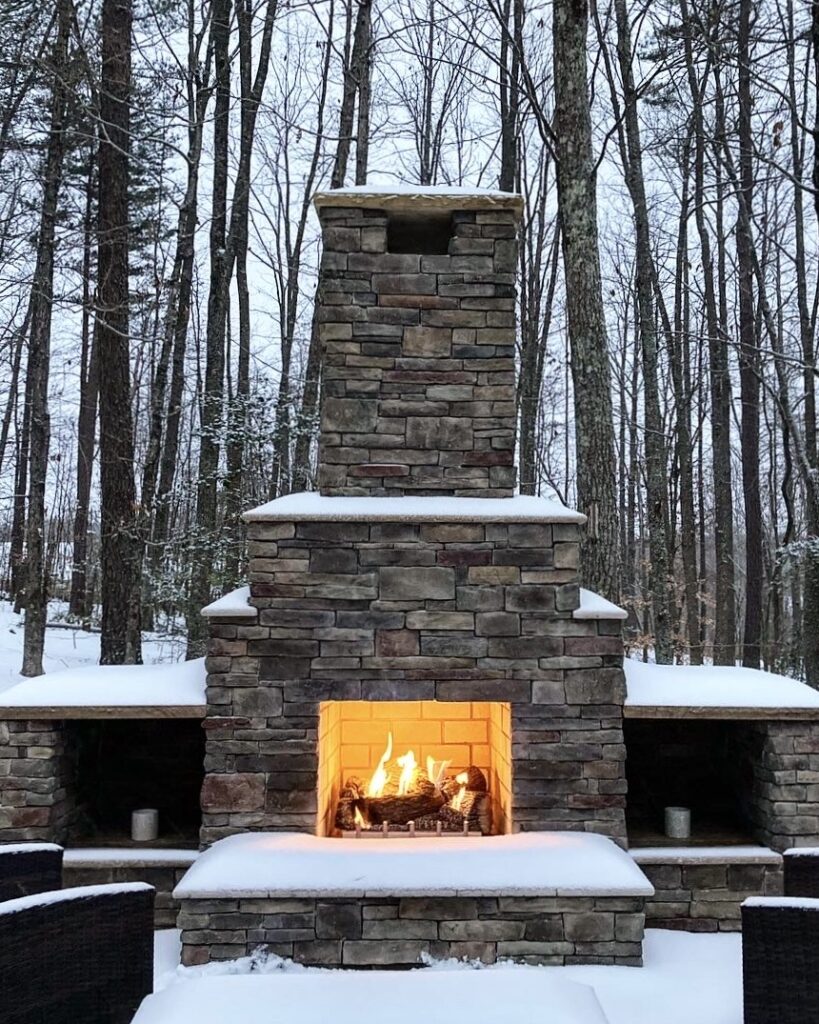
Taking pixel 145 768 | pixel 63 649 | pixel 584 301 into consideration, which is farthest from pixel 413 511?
pixel 63 649

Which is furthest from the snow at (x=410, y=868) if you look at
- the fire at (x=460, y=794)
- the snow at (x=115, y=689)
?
the snow at (x=115, y=689)

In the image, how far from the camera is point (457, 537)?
4145 millimetres

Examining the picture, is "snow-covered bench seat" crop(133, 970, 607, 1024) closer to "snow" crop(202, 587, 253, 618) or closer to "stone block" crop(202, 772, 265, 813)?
"stone block" crop(202, 772, 265, 813)

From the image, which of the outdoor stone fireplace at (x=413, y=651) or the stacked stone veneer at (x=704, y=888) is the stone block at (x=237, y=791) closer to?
the outdoor stone fireplace at (x=413, y=651)

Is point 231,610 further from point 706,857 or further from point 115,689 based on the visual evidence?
point 706,857

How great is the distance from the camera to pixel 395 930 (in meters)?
3.57

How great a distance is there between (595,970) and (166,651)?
784 cm

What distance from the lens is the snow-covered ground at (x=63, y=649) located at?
9.05 meters

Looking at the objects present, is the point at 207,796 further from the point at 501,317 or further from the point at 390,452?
the point at 501,317

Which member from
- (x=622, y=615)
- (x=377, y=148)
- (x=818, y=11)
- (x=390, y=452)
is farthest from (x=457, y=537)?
(x=377, y=148)

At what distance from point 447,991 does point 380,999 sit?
26 cm

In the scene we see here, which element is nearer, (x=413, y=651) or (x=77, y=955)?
(x=77, y=955)

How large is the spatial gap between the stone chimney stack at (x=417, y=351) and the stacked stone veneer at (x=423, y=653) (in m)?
0.44

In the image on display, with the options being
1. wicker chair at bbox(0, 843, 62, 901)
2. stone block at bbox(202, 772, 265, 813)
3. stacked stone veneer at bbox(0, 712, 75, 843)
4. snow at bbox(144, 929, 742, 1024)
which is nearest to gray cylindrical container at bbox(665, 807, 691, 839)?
snow at bbox(144, 929, 742, 1024)
